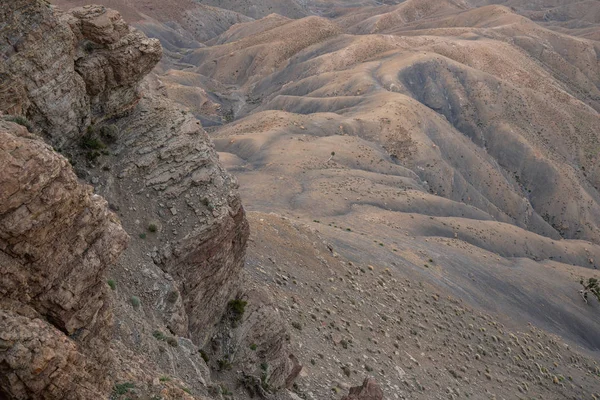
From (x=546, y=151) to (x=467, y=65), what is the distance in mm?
31658

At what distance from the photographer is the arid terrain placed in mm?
14727

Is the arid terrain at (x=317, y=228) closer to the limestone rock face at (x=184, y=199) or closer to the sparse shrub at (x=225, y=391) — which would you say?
the limestone rock face at (x=184, y=199)

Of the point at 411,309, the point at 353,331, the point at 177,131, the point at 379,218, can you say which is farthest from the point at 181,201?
the point at 379,218

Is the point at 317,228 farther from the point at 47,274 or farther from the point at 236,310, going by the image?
the point at 47,274

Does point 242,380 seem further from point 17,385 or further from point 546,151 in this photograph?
point 546,151

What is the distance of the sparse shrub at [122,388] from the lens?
36.5 ft

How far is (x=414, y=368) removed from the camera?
1202 inches

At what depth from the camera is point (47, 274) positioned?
9.91 meters

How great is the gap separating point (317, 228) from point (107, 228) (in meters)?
32.0

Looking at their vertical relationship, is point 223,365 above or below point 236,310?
below

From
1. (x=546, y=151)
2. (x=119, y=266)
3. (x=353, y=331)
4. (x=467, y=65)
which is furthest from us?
(x=467, y=65)

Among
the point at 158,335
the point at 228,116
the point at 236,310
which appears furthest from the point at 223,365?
the point at 228,116

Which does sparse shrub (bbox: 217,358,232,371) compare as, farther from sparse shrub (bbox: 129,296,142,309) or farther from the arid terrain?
sparse shrub (bbox: 129,296,142,309)

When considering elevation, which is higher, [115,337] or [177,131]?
[177,131]
